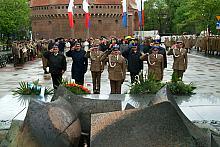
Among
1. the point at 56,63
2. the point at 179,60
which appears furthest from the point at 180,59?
the point at 56,63

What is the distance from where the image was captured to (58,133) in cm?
488

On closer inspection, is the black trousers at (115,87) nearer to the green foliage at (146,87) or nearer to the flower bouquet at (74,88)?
the green foliage at (146,87)

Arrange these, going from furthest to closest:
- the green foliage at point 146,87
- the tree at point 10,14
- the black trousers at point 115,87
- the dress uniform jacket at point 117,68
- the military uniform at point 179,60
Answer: the tree at point 10,14, the military uniform at point 179,60, the black trousers at point 115,87, the dress uniform jacket at point 117,68, the green foliage at point 146,87

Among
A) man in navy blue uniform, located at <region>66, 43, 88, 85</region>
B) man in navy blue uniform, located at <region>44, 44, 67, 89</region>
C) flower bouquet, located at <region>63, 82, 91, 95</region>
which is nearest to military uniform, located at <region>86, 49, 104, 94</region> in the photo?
man in navy blue uniform, located at <region>66, 43, 88, 85</region>

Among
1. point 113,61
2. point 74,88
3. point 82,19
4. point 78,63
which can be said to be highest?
point 82,19

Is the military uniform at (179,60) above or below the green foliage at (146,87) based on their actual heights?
above

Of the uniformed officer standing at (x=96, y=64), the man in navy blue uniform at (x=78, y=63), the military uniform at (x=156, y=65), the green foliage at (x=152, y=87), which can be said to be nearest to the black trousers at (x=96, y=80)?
the uniformed officer standing at (x=96, y=64)

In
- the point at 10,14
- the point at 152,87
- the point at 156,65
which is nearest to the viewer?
the point at 152,87

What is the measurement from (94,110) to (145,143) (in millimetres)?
1794

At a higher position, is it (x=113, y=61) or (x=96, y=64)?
(x=113, y=61)

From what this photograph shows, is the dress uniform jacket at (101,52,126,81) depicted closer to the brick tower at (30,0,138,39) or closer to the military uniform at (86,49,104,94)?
the military uniform at (86,49,104,94)

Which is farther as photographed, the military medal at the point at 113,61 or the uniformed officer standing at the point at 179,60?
the uniformed officer standing at the point at 179,60

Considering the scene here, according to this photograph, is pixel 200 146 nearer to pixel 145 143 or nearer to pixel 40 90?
pixel 145 143

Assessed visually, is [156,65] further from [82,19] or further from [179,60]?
[82,19]
